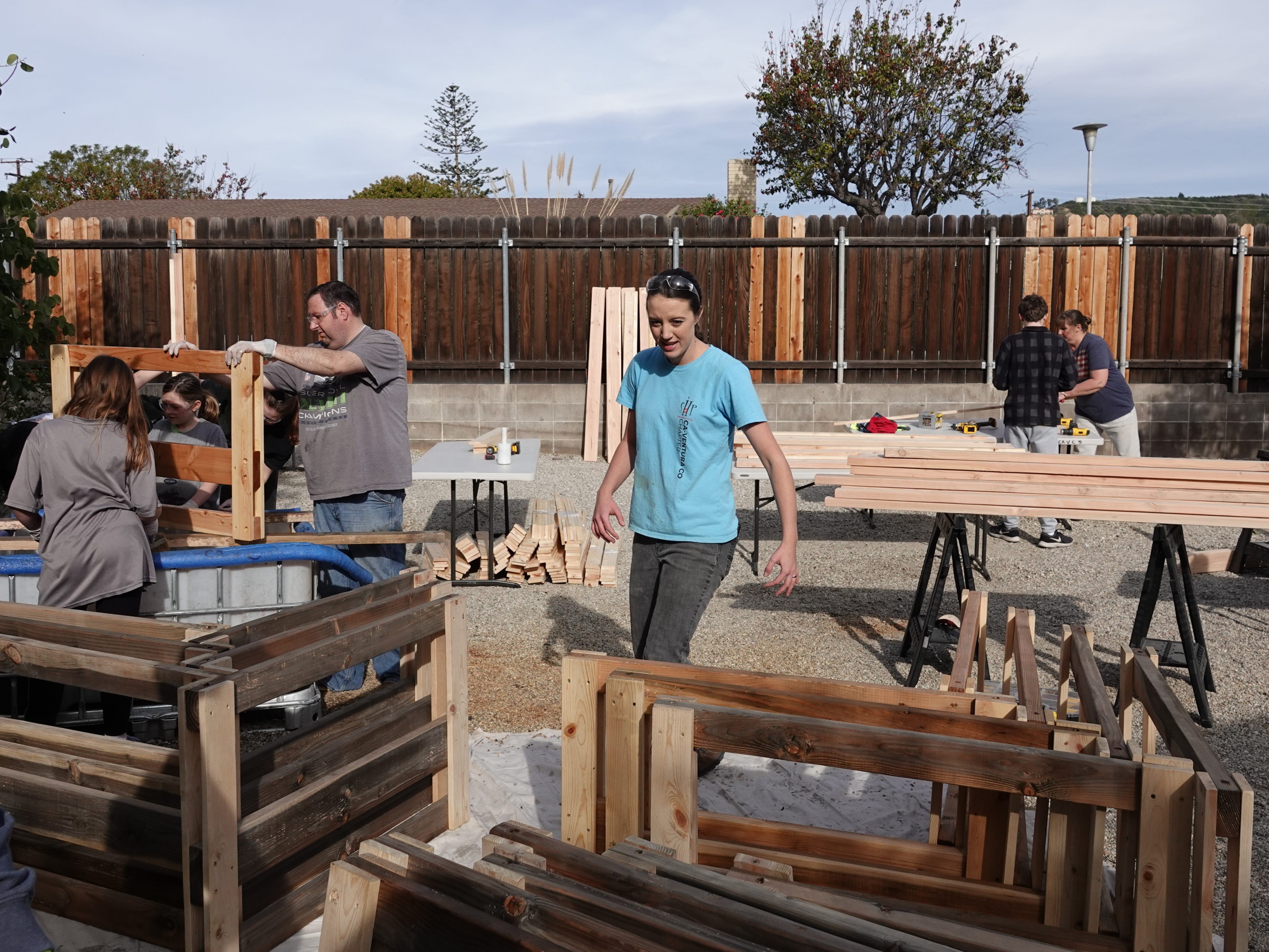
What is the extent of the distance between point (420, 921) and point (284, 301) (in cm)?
1441

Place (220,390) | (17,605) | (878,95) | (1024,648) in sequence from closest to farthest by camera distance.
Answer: (17,605), (1024,648), (220,390), (878,95)

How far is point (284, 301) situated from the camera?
15227 millimetres

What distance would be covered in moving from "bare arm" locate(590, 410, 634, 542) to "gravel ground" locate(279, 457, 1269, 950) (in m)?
1.45

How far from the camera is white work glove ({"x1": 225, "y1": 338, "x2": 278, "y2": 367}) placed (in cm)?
A: 464

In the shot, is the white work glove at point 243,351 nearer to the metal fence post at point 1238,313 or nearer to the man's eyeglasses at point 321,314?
the man's eyeglasses at point 321,314

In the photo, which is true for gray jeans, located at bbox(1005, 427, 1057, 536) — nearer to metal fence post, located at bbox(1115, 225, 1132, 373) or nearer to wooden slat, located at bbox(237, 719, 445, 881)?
metal fence post, located at bbox(1115, 225, 1132, 373)

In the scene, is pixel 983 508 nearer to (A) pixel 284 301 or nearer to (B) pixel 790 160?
(A) pixel 284 301

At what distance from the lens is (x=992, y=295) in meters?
15.2

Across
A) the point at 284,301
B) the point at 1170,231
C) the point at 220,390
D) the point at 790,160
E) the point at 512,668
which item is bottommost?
the point at 512,668

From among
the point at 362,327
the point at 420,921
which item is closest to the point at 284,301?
the point at 362,327

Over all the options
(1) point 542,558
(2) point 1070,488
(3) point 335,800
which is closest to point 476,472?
Result: (1) point 542,558

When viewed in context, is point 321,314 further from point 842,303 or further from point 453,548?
point 842,303

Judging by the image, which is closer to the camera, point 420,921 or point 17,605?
point 420,921

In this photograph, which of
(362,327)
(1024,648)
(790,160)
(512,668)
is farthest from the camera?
(790,160)
